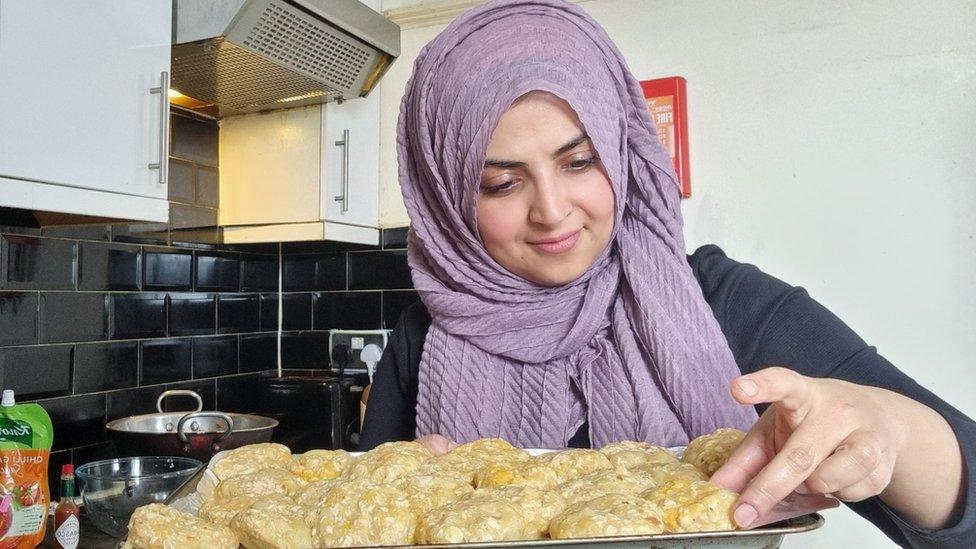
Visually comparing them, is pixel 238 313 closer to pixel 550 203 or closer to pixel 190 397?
pixel 190 397

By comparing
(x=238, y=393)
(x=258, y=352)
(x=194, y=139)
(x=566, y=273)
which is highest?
(x=194, y=139)

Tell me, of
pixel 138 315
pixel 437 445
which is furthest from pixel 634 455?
pixel 138 315

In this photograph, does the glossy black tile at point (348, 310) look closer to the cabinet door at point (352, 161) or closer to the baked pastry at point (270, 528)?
the cabinet door at point (352, 161)

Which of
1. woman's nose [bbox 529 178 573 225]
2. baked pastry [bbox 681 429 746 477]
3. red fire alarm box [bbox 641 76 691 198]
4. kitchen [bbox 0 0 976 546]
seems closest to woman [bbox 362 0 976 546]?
woman's nose [bbox 529 178 573 225]

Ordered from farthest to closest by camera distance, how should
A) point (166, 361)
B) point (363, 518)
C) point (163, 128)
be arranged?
point (166, 361), point (163, 128), point (363, 518)

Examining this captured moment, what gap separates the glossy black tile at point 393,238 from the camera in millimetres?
2783

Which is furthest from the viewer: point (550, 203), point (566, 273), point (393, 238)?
point (393, 238)

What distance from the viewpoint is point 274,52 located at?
2039 mm

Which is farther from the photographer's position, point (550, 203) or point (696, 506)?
point (550, 203)

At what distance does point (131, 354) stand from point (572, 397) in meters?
1.54

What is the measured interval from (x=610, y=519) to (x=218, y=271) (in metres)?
2.33

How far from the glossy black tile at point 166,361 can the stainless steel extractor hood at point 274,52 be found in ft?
2.45

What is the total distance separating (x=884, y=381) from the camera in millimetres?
883

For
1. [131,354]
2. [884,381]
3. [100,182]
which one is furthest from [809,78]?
[131,354]
